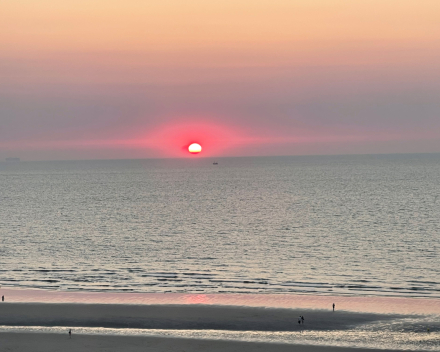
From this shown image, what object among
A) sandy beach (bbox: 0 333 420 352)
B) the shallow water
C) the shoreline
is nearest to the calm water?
the shoreline

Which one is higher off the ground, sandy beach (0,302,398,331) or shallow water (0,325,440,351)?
sandy beach (0,302,398,331)

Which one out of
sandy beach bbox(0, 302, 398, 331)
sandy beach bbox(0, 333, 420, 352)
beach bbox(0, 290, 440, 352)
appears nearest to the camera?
sandy beach bbox(0, 333, 420, 352)

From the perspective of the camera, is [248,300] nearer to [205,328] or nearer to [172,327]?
[205,328]

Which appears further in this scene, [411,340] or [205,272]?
[205,272]

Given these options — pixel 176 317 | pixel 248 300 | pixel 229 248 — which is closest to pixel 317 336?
pixel 248 300

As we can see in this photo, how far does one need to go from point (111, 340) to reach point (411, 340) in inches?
805

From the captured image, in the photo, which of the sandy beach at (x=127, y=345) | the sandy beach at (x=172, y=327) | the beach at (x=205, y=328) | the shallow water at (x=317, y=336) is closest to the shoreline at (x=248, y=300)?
the beach at (x=205, y=328)

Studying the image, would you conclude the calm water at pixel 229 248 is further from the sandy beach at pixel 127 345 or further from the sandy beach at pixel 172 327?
the sandy beach at pixel 127 345

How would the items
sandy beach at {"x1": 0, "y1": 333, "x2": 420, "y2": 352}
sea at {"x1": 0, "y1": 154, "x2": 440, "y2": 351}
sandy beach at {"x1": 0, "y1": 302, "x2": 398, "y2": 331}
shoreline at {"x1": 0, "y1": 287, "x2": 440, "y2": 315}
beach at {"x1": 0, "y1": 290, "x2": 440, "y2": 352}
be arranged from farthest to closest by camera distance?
1. sea at {"x1": 0, "y1": 154, "x2": 440, "y2": 351}
2. shoreline at {"x1": 0, "y1": 287, "x2": 440, "y2": 315}
3. sandy beach at {"x1": 0, "y1": 302, "x2": 398, "y2": 331}
4. beach at {"x1": 0, "y1": 290, "x2": 440, "y2": 352}
5. sandy beach at {"x1": 0, "y1": 333, "x2": 420, "y2": 352}

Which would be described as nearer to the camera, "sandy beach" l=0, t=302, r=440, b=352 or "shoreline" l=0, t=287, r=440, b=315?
"sandy beach" l=0, t=302, r=440, b=352

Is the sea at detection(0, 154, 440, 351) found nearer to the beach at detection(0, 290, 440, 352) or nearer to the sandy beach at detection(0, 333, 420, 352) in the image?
the beach at detection(0, 290, 440, 352)

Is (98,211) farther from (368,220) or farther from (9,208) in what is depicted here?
(368,220)

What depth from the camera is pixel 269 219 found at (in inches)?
4407

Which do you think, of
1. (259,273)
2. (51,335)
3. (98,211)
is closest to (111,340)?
(51,335)
